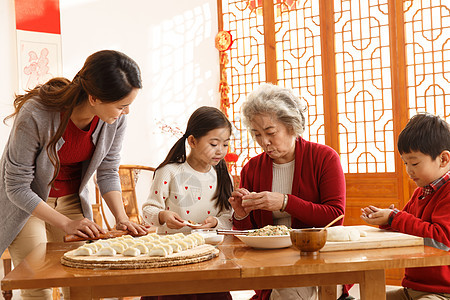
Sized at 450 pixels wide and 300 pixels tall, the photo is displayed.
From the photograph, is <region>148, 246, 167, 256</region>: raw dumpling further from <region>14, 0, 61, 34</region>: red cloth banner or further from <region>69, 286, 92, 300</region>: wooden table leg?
<region>14, 0, 61, 34</region>: red cloth banner

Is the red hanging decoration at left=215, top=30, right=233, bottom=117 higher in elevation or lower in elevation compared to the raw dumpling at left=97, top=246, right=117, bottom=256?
higher

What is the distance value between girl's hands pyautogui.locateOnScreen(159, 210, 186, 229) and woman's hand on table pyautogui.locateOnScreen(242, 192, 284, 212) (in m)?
0.27

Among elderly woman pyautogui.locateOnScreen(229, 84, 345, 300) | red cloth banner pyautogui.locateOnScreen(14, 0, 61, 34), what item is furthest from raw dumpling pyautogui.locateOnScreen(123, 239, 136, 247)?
red cloth banner pyautogui.locateOnScreen(14, 0, 61, 34)

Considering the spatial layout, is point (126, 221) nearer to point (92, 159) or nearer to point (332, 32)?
point (92, 159)

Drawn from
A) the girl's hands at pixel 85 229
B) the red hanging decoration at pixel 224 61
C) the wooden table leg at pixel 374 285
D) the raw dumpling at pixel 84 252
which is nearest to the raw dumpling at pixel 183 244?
the raw dumpling at pixel 84 252

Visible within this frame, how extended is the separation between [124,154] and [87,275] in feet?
12.1

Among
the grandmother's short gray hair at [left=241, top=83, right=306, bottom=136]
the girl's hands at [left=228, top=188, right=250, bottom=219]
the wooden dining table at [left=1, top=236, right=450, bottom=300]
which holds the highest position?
the grandmother's short gray hair at [left=241, top=83, right=306, bottom=136]

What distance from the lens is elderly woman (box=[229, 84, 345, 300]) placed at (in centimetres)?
210

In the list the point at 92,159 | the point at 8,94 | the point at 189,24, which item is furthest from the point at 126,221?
the point at 189,24

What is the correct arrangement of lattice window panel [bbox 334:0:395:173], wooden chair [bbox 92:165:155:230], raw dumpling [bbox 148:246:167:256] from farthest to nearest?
1. wooden chair [bbox 92:165:155:230]
2. lattice window panel [bbox 334:0:395:173]
3. raw dumpling [bbox 148:246:167:256]

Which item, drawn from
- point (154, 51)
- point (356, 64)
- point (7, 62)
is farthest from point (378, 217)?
point (154, 51)

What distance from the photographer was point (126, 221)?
2129 millimetres

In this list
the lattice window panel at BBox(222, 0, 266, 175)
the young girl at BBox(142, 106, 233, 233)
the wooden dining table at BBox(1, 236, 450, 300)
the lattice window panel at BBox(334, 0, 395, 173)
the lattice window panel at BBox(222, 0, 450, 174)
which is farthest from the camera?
the lattice window panel at BBox(222, 0, 266, 175)

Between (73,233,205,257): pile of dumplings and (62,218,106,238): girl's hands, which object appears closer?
(73,233,205,257): pile of dumplings
